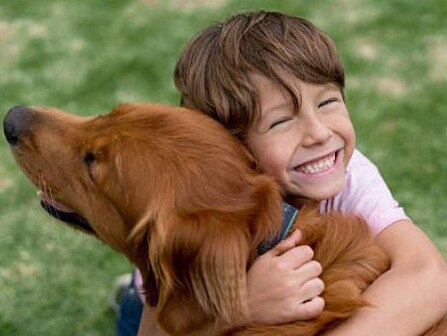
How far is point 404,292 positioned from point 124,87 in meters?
3.32

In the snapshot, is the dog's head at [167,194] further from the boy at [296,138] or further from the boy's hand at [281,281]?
the boy at [296,138]

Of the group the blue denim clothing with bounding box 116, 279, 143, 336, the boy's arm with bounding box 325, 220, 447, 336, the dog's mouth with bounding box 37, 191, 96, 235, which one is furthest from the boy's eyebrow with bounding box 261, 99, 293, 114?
the blue denim clothing with bounding box 116, 279, 143, 336

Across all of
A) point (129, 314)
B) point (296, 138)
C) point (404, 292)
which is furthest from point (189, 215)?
point (129, 314)

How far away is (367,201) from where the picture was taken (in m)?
3.51

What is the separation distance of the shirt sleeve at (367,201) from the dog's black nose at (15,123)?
1.23 meters

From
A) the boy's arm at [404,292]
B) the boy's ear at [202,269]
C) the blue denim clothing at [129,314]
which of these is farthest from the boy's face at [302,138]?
the blue denim clothing at [129,314]

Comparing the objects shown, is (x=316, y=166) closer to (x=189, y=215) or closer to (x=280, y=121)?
(x=280, y=121)

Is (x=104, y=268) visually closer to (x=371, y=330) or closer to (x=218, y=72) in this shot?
(x=218, y=72)

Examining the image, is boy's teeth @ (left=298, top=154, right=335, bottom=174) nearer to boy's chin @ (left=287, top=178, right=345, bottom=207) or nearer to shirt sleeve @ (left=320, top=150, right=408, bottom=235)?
boy's chin @ (left=287, top=178, right=345, bottom=207)

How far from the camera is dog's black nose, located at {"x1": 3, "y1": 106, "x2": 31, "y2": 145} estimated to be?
10.6ft

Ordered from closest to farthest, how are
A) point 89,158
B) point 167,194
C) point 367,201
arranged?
point 167,194
point 89,158
point 367,201

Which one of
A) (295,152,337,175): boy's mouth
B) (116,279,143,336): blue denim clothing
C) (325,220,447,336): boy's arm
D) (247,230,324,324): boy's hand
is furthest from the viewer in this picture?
(116,279,143,336): blue denim clothing

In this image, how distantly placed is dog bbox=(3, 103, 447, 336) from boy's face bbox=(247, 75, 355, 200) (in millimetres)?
209

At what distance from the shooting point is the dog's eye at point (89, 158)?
3.00 meters
